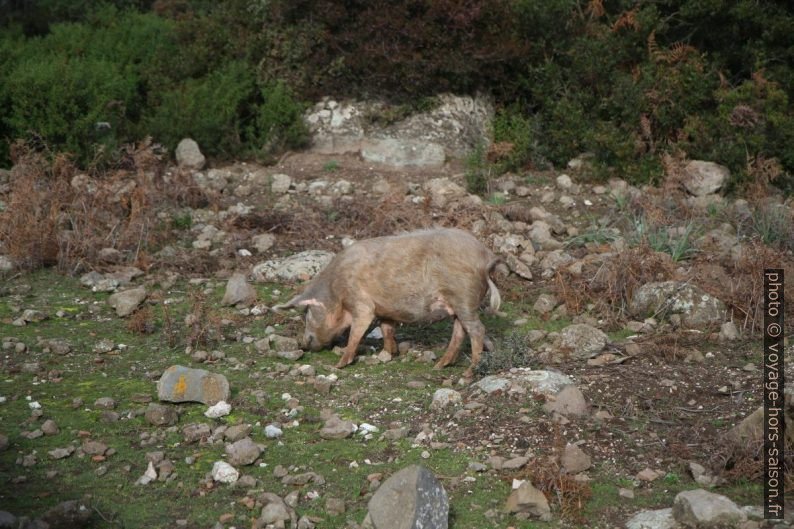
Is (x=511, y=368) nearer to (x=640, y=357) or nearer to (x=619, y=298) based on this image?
(x=640, y=357)

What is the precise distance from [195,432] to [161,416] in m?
0.37

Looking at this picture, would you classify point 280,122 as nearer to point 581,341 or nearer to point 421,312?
point 421,312

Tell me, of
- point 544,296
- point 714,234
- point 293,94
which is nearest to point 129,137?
point 293,94

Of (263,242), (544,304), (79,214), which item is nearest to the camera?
(544,304)

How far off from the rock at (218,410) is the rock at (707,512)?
333 centimetres

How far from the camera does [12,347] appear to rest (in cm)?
838

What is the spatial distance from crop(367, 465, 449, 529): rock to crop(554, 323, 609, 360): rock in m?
3.03

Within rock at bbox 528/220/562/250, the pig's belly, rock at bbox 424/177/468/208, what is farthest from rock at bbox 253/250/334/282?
rock at bbox 528/220/562/250

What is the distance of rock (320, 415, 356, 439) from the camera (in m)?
6.79

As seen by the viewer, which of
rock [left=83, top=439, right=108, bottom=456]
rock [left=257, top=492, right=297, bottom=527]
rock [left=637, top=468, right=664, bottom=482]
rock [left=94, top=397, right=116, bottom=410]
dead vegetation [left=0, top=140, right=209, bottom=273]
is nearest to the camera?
rock [left=257, top=492, right=297, bottom=527]

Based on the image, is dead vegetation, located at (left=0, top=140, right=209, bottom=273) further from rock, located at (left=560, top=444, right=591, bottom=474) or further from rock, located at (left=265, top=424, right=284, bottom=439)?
rock, located at (left=560, top=444, right=591, bottom=474)

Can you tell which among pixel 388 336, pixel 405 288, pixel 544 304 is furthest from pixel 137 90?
pixel 405 288

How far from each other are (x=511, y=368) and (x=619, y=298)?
2.21m

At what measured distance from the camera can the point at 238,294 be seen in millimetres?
9594
